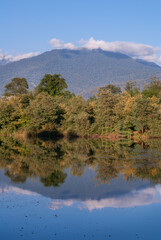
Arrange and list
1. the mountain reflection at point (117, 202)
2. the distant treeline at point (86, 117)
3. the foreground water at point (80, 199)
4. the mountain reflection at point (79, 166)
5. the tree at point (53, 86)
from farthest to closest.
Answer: the tree at point (53, 86) → the distant treeline at point (86, 117) → the mountain reflection at point (79, 166) → the mountain reflection at point (117, 202) → the foreground water at point (80, 199)

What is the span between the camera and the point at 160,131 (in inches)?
1713

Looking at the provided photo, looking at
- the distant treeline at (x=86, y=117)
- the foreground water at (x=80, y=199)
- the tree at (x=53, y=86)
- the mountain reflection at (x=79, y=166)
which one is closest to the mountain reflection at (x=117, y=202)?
the foreground water at (x=80, y=199)

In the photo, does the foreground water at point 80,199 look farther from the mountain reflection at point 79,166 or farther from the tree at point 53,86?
the tree at point 53,86

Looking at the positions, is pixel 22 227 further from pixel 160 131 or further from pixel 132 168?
pixel 160 131

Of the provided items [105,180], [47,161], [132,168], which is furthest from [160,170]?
[47,161]

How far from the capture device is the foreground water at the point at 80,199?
1009 centimetres

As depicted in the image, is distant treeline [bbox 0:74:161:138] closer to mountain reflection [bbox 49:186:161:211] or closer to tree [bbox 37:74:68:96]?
tree [bbox 37:74:68:96]

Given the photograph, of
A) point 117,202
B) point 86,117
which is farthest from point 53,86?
point 117,202

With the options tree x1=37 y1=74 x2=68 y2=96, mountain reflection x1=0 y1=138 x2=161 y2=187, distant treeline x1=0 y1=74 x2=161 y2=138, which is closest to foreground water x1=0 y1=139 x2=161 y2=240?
mountain reflection x1=0 y1=138 x2=161 y2=187

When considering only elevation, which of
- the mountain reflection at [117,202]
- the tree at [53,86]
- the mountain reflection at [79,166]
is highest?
the tree at [53,86]

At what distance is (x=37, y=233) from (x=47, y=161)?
13.1 meters

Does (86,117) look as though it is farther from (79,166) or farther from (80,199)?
(80,199)

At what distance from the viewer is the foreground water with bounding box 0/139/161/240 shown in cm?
1009

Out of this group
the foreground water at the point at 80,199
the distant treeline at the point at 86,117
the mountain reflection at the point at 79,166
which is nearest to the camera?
the foreground water at the point at 80,199
